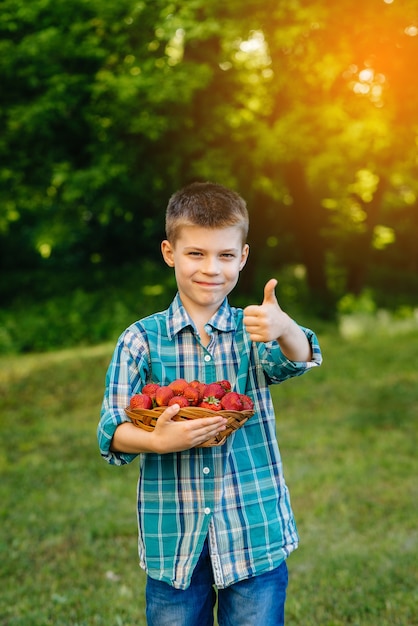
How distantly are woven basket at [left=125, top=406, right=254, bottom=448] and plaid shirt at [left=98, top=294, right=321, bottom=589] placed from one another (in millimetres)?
118

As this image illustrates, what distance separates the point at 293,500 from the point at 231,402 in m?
3.78

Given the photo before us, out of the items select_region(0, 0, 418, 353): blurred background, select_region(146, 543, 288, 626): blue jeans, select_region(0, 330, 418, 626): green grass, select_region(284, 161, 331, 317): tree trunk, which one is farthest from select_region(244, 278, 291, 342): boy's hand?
select_region(284, 161, 331, 317): tree trunk

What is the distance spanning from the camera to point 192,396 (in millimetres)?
1921

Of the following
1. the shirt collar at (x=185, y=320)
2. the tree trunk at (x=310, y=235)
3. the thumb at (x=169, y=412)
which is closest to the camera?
the thumb at (x=169, y=412)

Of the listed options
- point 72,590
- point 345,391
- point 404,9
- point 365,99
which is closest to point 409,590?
point 72,590

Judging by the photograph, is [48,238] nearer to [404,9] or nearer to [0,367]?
[0,367]

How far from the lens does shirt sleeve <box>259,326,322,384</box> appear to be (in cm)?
205

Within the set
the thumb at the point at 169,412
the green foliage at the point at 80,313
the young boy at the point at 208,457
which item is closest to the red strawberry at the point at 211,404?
the thumb at the point at 169,412

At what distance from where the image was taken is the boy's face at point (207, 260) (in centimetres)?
208

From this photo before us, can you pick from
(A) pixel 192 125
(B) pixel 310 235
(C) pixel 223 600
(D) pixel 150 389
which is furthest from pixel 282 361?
(B) pixel 310 235

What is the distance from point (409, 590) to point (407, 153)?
9.50 meters

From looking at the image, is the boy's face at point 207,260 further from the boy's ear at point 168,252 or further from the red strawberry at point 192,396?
the red strawberry at point 192,396

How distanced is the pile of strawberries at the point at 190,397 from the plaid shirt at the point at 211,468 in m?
0.12

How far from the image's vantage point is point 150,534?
2.14m
